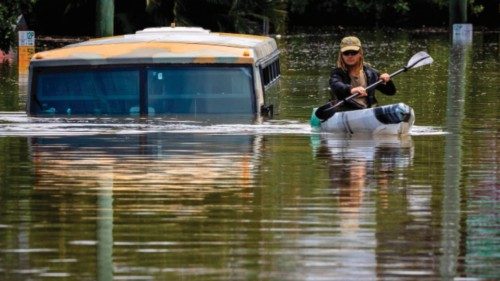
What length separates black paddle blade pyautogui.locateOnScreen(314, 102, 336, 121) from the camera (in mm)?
21750

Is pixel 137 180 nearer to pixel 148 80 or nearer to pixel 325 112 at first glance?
pixel 148 80

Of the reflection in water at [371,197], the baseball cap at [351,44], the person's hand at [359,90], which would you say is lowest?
the reflection in water at [371,197]

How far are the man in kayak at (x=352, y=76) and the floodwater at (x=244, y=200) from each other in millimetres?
539

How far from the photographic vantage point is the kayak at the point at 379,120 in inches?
824

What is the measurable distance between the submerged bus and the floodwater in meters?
0.21

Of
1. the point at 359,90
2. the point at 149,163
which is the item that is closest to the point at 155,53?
the point at 359,90

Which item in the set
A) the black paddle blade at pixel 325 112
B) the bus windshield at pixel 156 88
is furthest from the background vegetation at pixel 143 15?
the black paddle blade at pixel 325 112

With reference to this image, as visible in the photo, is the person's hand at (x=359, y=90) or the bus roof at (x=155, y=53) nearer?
the person's hand at (x=359, y=90)

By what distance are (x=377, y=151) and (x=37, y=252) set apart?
8163mm

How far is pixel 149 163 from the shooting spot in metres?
17.3

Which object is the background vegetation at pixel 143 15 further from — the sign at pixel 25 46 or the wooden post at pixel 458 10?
the wooden post at pixel 458 10

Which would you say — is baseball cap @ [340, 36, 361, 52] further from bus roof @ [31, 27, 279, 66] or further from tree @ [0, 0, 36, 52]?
tree @ [0, 0, 36, 52]

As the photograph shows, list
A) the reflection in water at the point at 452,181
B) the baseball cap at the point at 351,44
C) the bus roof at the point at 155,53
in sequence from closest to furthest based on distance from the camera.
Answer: the reflection in water at the point at 452,181 → the baseball cap at the point at 351,44 → the bus roof at the point at 155,53

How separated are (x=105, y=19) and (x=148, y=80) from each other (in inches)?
795
